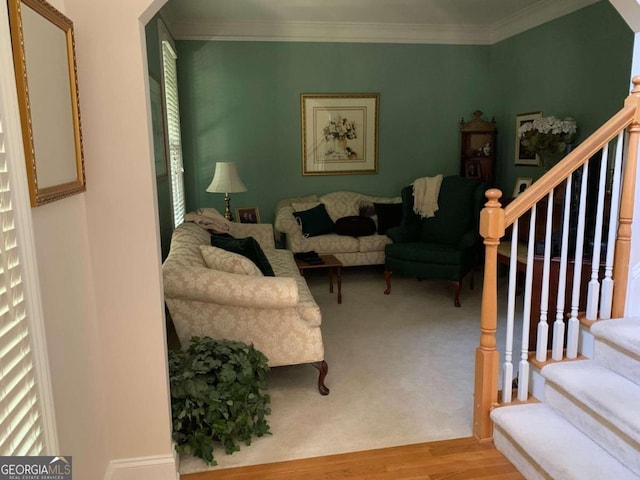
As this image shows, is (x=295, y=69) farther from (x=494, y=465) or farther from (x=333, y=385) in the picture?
(x=494, y=465)

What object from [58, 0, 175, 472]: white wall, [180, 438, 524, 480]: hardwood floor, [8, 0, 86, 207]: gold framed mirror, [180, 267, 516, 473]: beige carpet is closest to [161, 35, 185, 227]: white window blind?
[180, 267, 516, 473]: beige carpet

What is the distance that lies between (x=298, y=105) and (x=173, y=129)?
4.97 ft

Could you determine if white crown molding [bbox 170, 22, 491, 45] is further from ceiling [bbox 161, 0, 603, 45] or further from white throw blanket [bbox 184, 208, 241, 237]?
white throw blanket [bbox 184, 208, 241, 237]

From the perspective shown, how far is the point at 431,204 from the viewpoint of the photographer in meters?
5.16

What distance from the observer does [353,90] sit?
5.80 metres

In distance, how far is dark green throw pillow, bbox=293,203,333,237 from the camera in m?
5.27

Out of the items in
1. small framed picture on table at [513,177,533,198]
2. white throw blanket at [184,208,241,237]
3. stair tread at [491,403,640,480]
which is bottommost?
stair tread at [491,403,640,480]

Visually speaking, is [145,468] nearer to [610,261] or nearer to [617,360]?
[617,360]

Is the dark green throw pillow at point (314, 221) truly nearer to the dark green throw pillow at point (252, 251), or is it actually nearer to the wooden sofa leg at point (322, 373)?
the dark green throw pillow at point (252, 251)

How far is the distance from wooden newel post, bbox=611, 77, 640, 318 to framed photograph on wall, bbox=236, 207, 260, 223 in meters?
3.95

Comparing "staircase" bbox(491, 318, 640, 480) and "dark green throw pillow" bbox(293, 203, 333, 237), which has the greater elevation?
"dark green throw pillow" bbox(293, 203, 333, 237)

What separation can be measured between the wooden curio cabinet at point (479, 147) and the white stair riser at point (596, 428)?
12.7ft

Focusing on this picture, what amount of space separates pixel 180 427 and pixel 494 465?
1468 millimetres

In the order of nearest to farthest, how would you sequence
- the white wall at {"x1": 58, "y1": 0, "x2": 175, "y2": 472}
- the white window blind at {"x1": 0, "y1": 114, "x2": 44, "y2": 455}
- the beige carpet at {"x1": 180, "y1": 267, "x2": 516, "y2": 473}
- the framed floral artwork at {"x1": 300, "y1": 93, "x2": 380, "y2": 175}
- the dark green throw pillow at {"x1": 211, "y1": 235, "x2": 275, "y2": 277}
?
the white window blind at {"x1": 0, "y1": 114, "x2": 44, "y2": 455} < the white wall at {"x1": 58, "y1": 0, "x2": 175, "y2": 472} < the beige carpet at {"x1": 180, "y1": 267, "x2": 516, "y2": 473} < the dark green throw pillow at {"x1": 211, "y1": 235, "x2": 275, "y2": 277} < the framed floral artwork at {"x1": 300, "y1": 93, "x2": 380, "y2": 175}
